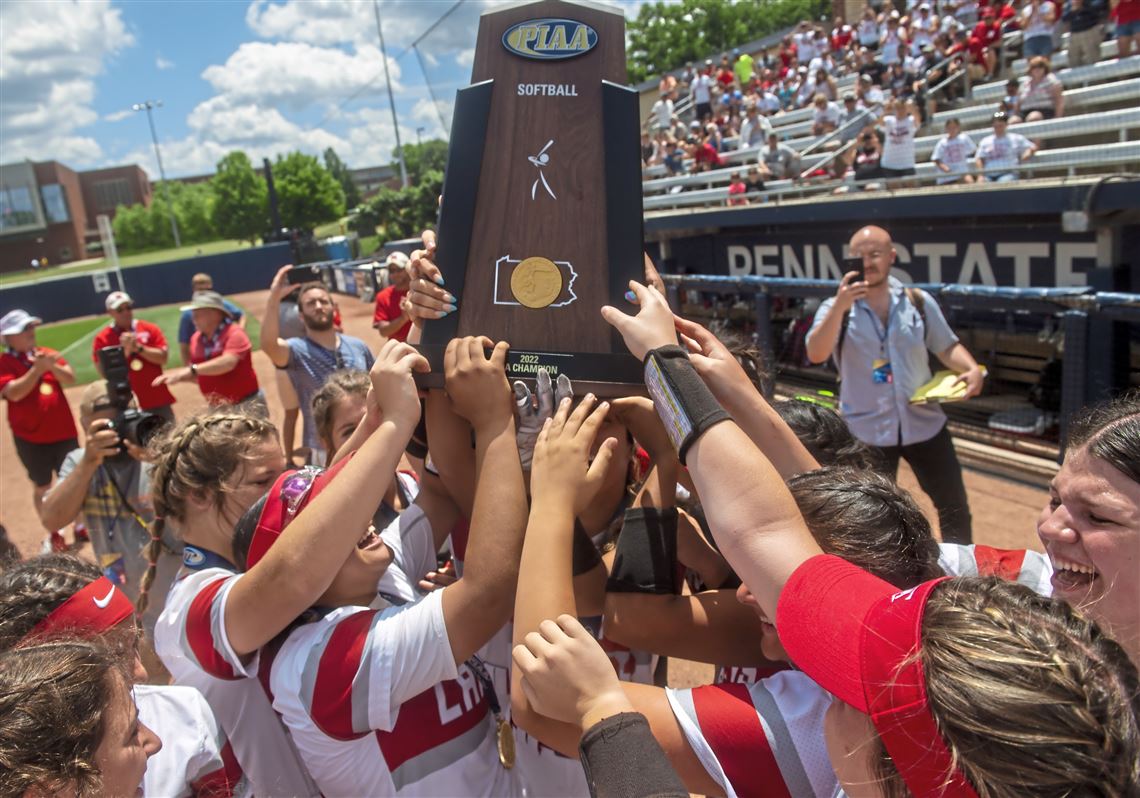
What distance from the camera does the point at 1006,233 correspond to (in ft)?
24.9

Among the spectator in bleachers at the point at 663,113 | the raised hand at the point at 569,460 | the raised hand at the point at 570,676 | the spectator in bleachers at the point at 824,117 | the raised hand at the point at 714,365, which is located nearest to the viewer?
the raised hand at the point at 570,676

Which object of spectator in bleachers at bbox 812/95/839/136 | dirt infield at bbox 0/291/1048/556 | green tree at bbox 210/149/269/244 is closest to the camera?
dirt infield at bbox 0/291/1048/556

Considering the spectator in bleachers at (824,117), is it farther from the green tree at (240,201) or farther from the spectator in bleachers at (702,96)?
the green tree at (240,201)

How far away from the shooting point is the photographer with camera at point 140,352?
221 inches

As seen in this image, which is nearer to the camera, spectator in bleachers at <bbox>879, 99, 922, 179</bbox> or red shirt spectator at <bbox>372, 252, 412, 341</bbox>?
A: red shirt spectator at <bbox>372, 252, 412, 341</bbox>

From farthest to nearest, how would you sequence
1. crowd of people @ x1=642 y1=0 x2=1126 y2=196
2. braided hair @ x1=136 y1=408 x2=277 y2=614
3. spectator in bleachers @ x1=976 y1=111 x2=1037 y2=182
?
crowd of people @ x1=642 y1=0 x2=1126 y2=196
spectator in bleachers @ x1=976 y1=111 x2=1037 y2=182
braided hair @ x1=136 y1=408 x2=277 y2=614

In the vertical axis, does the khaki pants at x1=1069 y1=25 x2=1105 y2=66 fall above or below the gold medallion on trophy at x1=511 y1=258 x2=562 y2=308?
above

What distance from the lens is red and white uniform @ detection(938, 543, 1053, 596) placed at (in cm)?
179

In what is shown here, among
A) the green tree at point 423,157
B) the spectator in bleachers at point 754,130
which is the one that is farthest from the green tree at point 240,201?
the spectator in bleachers at point 754,130

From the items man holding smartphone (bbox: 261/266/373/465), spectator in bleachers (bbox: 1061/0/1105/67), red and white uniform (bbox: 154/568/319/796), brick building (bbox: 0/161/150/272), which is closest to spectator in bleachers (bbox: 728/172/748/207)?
spectator in bleachers (bbox: 1061/0/1105/67)

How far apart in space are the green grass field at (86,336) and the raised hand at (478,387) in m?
12.8

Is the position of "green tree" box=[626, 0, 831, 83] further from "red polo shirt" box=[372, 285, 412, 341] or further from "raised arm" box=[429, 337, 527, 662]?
"raised arm" box=[429, 337, 527, 662]

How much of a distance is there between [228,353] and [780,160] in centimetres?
985

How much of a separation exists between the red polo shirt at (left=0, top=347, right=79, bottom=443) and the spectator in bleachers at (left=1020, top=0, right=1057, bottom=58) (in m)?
12.9
